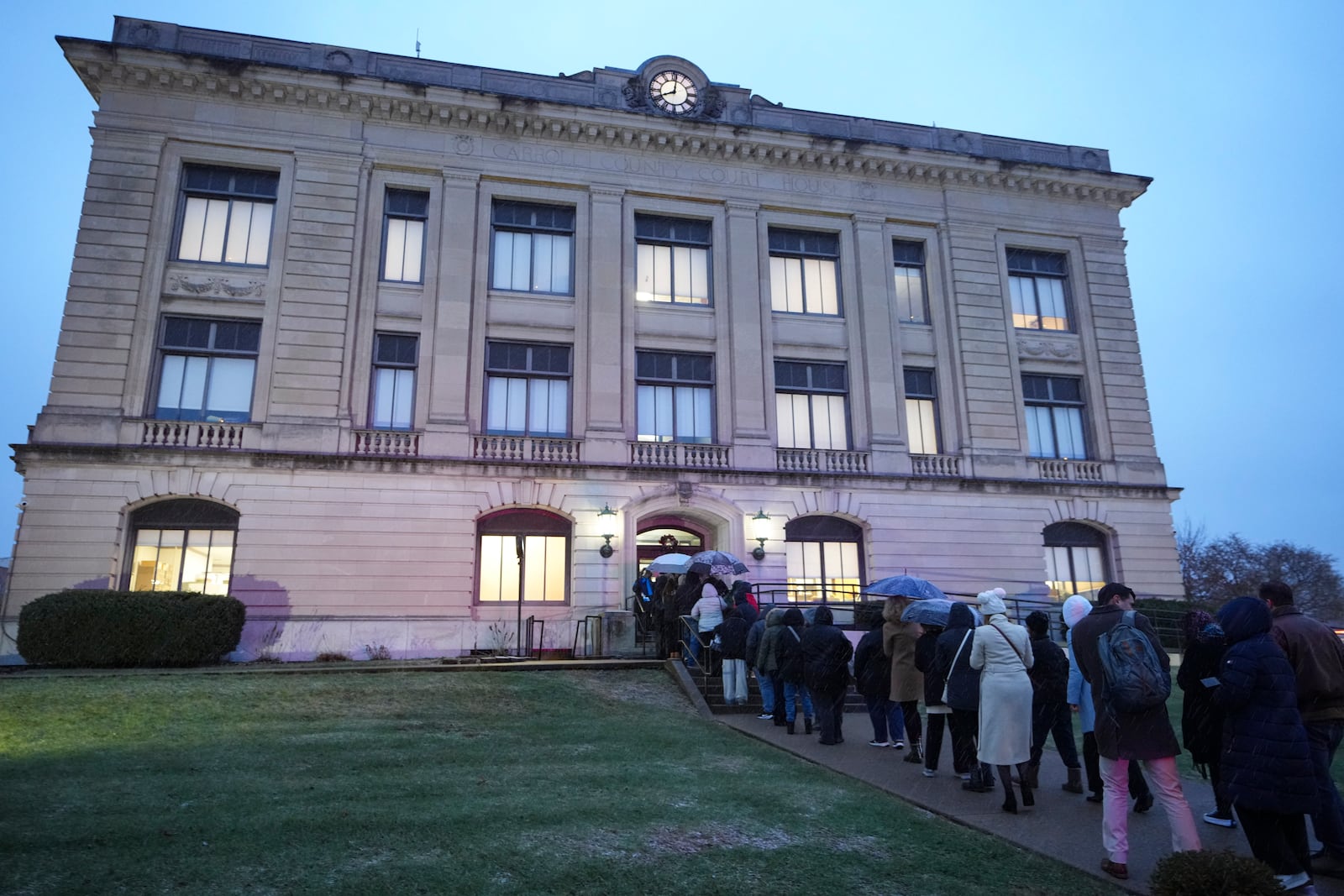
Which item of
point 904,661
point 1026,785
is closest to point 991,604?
point 1026,785

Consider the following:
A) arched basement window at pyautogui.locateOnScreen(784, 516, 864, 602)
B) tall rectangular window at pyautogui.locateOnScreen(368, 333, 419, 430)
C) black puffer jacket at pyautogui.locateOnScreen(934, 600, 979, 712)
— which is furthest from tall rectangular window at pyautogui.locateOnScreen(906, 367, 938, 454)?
black puffer jacket at pyautogui.locateOnScreen(934, 600, 979, 712)

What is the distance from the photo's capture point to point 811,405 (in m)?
26.9

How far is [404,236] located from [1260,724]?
24.1 metres

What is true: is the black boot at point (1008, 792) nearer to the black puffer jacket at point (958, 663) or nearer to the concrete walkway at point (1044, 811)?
the concrete walkway at point (1044, 811)

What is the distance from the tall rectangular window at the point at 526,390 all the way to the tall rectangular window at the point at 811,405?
6.54 metres

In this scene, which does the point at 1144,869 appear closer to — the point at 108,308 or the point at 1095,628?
the point at 1095,628

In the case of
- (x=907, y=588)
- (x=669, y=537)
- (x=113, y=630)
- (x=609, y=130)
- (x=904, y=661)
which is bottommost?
(x=904, y=661)

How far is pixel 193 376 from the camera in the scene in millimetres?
23031

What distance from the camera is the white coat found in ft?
26.2

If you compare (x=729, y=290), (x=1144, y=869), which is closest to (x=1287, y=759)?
(x=1144, y=869)

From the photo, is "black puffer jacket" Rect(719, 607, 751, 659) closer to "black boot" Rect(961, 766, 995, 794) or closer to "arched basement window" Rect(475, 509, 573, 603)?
"black boot" Rect(961, 766, 995, 794)

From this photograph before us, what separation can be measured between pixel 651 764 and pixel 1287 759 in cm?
607

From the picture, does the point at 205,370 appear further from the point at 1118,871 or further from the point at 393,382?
the point at 1118,871

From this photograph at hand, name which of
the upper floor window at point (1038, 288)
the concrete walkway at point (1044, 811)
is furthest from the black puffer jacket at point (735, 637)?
the upper floor window at point (1038, 288)
